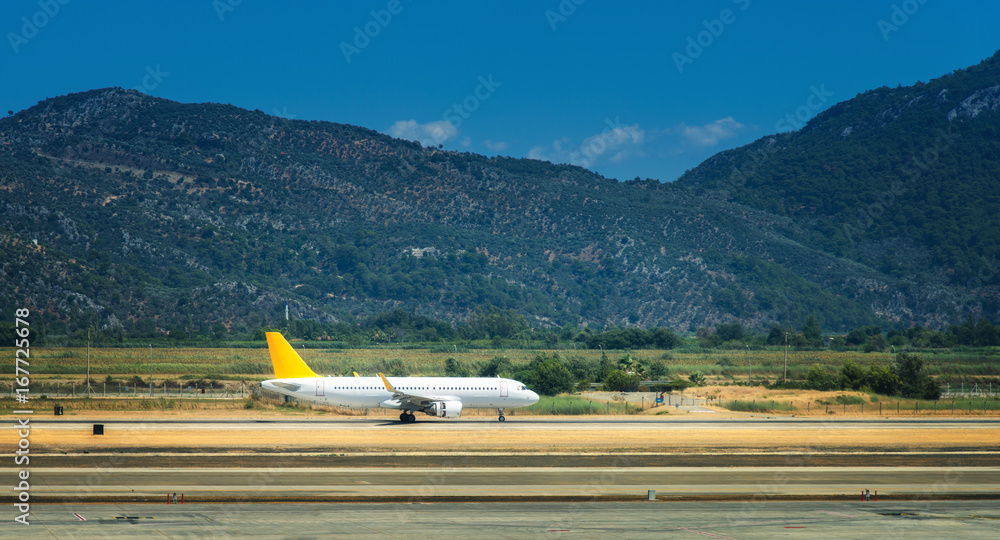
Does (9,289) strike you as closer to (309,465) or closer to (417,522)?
(309,465)

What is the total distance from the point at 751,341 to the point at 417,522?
16268cm

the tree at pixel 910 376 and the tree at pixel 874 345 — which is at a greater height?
the tree at pixel 874 345

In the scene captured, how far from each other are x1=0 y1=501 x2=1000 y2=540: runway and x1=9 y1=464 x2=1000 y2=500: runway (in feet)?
6.13

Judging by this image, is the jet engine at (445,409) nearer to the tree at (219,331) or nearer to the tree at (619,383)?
the tree at (619,383)

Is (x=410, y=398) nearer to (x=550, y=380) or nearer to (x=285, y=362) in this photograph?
(x=285, y=362)

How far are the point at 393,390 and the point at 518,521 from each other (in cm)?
2901

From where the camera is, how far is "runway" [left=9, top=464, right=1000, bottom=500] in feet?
90.6

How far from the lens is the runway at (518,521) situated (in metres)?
21.8

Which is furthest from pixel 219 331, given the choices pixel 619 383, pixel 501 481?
pixel 501 481

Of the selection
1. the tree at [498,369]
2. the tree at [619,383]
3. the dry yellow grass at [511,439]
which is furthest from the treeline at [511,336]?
the dry yellow grass at [511,439]

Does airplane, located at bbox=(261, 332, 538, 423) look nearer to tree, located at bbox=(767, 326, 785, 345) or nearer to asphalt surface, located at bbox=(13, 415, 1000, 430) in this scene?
asphalt surface, located at bbox=(13, 415, 1000, 430)

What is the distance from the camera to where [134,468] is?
105 ft

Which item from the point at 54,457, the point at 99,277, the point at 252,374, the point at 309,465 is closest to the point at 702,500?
the point at 309,465

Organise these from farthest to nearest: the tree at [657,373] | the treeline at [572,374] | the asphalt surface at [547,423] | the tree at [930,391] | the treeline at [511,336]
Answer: the treeline at [511,336] → the tree at [657,373] → the treeline at [572,374] → the tree at [930,391] → the asphalt surface at [547,423]
